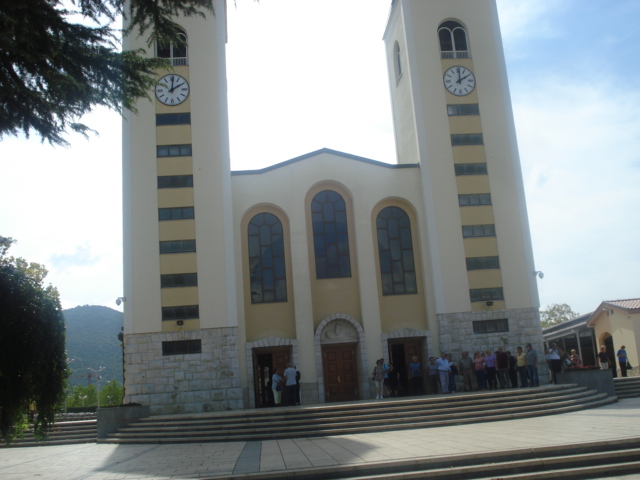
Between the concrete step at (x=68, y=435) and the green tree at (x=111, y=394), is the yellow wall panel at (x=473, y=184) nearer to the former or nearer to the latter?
the concrete step at (x=68, y=435)

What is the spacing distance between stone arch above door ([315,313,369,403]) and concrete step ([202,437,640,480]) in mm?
13703

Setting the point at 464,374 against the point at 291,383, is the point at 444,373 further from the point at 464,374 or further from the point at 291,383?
the point at 291,383

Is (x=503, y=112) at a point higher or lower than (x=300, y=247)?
higher

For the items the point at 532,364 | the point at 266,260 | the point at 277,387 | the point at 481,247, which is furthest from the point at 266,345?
the point at 532,364

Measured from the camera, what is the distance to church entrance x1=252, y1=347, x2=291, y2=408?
80.9 ft

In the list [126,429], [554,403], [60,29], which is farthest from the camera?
[126,429]

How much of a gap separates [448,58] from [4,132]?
66.6 feet

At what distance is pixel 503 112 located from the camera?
27.0 metres

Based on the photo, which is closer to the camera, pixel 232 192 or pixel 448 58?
pixel 232 192

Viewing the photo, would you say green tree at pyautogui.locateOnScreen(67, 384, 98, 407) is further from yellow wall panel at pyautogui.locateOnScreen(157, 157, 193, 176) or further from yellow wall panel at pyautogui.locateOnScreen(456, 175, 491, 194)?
yellow wall panel at pyautogui.locateOnScreen(456, 175, 491, 194)

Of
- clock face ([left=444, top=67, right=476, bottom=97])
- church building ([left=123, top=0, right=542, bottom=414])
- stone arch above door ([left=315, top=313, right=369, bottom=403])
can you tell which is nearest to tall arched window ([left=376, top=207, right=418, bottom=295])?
church building ([left=123, top=0, right=542, bottom=414])

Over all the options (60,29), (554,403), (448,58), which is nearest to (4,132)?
(60,29)

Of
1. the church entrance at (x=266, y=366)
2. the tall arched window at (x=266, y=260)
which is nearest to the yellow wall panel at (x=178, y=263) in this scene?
the tall arched window at (x=266, y=260)

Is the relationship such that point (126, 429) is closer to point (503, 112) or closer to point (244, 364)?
point (244, 364)
